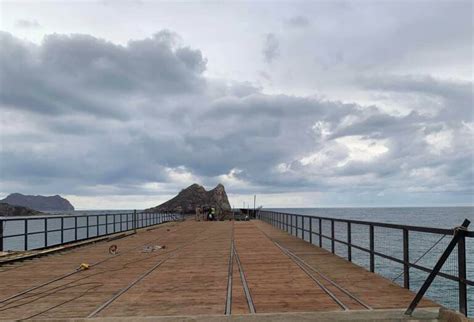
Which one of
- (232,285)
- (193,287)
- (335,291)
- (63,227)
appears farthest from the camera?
(63,227)

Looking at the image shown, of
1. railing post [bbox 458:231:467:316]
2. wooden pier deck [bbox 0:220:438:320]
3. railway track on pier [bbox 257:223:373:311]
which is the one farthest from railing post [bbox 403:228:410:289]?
railing post [bbox 458:231:467:316]

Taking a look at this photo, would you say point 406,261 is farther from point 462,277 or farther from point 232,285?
point 232,285

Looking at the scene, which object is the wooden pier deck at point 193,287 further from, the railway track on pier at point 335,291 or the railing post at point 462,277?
the railing post at point 462,277

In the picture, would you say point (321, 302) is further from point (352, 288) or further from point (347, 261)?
point (347, 261)

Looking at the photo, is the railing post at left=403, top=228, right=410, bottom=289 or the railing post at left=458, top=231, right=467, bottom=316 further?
the railing post at left=403, top=228, right=410, bottom=289

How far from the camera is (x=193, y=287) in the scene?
9.99 m

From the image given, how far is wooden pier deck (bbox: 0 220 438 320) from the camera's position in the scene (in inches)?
313

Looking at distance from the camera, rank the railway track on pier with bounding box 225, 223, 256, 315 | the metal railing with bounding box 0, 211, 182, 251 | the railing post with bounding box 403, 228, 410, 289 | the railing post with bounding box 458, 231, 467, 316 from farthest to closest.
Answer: the metal railing with bounding box 0, 211, 182, 251, the railing post with bounding box 403, 228, 410, 289, the railway track on pier with bounding box 225, 223, 256, 315, the railing post with bounding box 458, 231, 467, 316

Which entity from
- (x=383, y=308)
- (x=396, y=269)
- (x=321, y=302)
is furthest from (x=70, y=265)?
(x=396, y=269)

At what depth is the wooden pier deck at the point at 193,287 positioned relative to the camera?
7949mm

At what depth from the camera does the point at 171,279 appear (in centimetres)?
1108

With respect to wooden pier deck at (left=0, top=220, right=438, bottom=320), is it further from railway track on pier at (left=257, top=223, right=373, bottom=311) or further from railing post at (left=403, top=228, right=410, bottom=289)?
railing post at (left=403, top=228, right=410, bottom=289)

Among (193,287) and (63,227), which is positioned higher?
(63,227)

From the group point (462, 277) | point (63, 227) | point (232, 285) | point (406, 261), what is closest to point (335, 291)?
point (406, 261)
